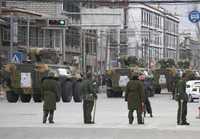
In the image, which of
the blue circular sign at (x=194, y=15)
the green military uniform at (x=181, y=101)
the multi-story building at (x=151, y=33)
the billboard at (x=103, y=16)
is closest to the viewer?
the green military uniform at (x=181, y=101)

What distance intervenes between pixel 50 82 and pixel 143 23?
86805mm

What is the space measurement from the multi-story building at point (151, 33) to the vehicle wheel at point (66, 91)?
50.3 m

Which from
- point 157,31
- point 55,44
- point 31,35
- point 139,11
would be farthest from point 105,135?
point 157,31

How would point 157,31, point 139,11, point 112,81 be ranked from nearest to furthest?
point 112,81
point 139,11
point 157,31

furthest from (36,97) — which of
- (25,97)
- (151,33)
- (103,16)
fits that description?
(151,33)

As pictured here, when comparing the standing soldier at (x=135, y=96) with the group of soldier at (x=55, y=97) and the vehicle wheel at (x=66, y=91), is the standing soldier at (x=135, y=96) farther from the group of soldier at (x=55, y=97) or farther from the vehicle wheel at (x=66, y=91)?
the vehicle wheel at (x=66, y=91)

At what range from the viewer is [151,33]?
106 metres

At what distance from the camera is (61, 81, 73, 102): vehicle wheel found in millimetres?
40312

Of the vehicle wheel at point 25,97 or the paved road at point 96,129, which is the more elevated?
the paved road at point 96,129

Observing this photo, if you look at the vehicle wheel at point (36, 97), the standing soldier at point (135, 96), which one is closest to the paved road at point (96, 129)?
the standing soldier at point (135, 96)

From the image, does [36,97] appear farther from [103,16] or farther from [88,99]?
[103,16]

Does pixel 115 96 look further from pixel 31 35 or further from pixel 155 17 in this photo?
pixel 155 17

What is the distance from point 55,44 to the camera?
271 feet

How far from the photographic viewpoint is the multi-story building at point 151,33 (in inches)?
4001
